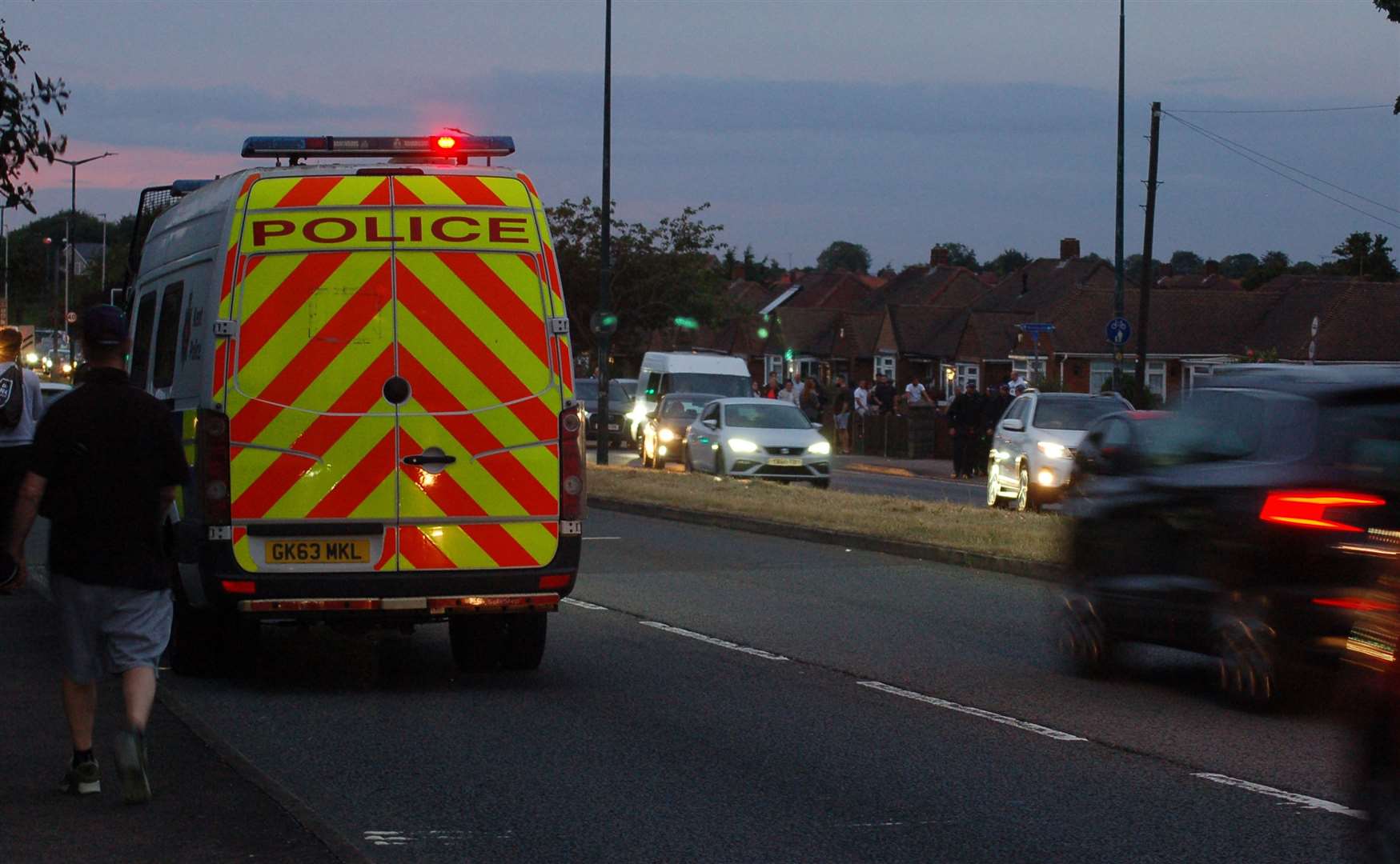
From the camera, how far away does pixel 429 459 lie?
945cm

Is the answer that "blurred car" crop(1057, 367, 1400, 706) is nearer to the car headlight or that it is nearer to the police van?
the police van

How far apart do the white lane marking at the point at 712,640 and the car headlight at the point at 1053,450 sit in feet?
37.8

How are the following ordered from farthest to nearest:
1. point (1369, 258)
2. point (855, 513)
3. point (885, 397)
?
point (1369, 258) < point (885, 397) < point (855, 513)

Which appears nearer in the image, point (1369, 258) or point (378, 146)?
point (378, 146)

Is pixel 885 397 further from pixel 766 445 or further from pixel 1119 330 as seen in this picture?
pixel 766 445

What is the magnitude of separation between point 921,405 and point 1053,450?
74.4ft

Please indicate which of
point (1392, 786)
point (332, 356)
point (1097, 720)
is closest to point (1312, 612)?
point (1097, 720)

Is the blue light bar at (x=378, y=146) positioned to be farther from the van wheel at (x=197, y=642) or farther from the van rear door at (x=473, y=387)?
the van wheel at (x=197, y=642)

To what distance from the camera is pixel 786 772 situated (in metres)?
7.65

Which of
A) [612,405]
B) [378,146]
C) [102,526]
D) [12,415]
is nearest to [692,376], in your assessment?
[612,405]

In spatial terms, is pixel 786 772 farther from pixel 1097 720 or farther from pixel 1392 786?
pixel 1392 786

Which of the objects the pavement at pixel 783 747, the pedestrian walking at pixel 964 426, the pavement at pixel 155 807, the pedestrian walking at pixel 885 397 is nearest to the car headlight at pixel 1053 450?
the pavement at pixel 783 747

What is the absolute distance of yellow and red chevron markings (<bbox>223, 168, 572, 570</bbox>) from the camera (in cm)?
929

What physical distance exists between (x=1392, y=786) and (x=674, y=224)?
6049cm
